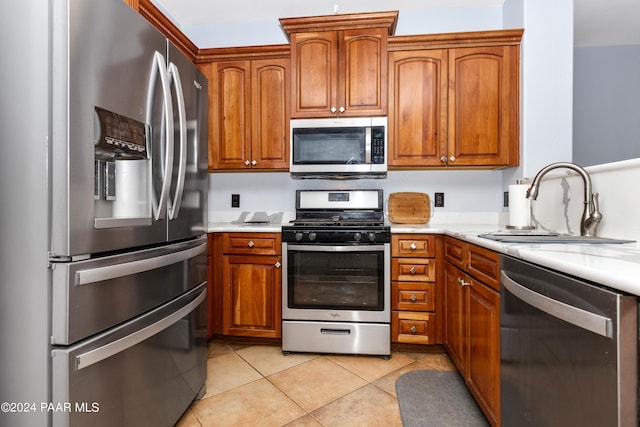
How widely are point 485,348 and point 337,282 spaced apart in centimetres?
100

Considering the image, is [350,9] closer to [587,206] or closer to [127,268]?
[587,206]

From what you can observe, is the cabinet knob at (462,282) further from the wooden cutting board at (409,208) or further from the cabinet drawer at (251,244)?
the cabinet drawer at (251,244)

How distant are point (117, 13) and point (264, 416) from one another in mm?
1779

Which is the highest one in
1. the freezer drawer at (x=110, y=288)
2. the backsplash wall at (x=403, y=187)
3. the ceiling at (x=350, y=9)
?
the ceiling at (x=350, y=9)

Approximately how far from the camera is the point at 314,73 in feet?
8.27

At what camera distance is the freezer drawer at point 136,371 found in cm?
93

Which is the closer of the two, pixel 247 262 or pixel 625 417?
pixel 625 417

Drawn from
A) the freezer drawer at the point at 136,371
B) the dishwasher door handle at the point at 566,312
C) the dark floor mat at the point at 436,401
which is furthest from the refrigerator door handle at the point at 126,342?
the dishwasher door handle at the point at 566,312

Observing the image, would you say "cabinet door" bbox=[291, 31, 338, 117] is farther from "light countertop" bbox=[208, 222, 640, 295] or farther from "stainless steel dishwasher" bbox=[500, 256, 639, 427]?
"stainless steel dishwasher" bbox=[500, 256, 639, 427]

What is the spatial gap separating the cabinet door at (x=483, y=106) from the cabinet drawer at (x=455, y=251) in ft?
2.37

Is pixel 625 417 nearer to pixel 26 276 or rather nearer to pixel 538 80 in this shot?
pixel 26 276

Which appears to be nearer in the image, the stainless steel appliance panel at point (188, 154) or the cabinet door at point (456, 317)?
the stainless steel appliance panel at point (188, 154)

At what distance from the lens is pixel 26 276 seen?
0.94m

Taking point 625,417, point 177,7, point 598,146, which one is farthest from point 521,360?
point 177,7
